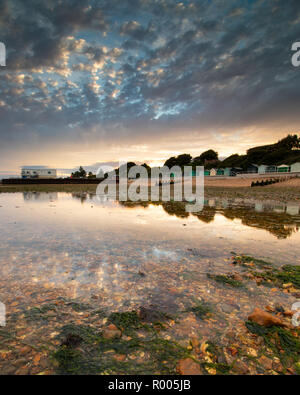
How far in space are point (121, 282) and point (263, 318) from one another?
2373 millimetres

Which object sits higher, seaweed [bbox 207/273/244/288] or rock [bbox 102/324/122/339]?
rock [bbox 102/324/122/339]

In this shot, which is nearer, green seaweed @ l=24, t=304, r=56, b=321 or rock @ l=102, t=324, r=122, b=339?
rock @ l=102, t=324, r=122, b=339

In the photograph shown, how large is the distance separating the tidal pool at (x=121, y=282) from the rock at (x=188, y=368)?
0.32ft

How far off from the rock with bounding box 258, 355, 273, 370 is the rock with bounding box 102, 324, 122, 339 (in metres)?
1.63

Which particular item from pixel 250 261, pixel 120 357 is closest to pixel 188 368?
pixel 120 357

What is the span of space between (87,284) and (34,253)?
2.39 m

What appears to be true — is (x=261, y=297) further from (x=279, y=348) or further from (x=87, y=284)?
(x=87, y=284)

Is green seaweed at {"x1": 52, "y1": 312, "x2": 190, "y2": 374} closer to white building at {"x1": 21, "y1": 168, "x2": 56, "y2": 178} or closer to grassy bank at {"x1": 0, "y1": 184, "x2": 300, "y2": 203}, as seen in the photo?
grassy bank at {"x1": 0, "y1": 184, "x2": 300, "y2": 203}

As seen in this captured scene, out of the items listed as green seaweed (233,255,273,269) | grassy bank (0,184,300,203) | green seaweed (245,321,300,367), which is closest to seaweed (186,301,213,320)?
green seaweed (245,321,300,367)

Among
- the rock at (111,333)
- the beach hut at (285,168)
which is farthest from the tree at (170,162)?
the rock at (111,333)

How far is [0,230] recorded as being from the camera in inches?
285

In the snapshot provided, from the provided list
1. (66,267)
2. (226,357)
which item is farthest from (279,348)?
(66,267)

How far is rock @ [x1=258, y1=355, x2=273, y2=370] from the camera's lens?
199cm

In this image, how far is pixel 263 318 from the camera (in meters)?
2.58
